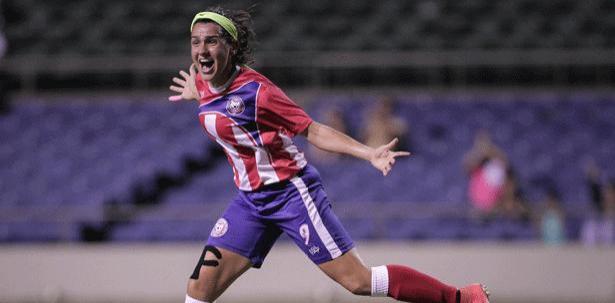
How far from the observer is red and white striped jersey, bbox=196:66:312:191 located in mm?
5520

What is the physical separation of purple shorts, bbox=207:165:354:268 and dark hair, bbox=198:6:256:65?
0.76m

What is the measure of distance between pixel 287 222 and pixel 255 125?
588 millimetres

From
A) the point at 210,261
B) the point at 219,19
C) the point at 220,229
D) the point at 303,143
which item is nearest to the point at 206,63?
the point at 219,19

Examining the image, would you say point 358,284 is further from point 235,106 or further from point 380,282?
point 235,106

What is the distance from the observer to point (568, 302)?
989 cm

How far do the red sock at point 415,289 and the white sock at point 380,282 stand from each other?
0.08 ft

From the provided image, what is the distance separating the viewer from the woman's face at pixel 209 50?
217 inches

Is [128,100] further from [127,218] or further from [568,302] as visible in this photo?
[568,302]

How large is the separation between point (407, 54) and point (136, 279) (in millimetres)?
5531

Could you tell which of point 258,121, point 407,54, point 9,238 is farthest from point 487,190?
point 258,121

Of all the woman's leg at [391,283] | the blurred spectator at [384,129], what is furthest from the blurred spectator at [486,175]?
the woman's leg at [391,283]

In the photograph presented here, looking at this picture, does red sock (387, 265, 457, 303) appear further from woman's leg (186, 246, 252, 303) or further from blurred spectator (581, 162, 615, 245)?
blurred spectator (581, 162, 615, 245)

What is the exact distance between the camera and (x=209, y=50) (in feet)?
18.1

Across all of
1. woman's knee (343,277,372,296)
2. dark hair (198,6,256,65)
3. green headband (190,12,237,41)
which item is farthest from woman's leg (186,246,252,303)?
green headband (190,12,237,41)
